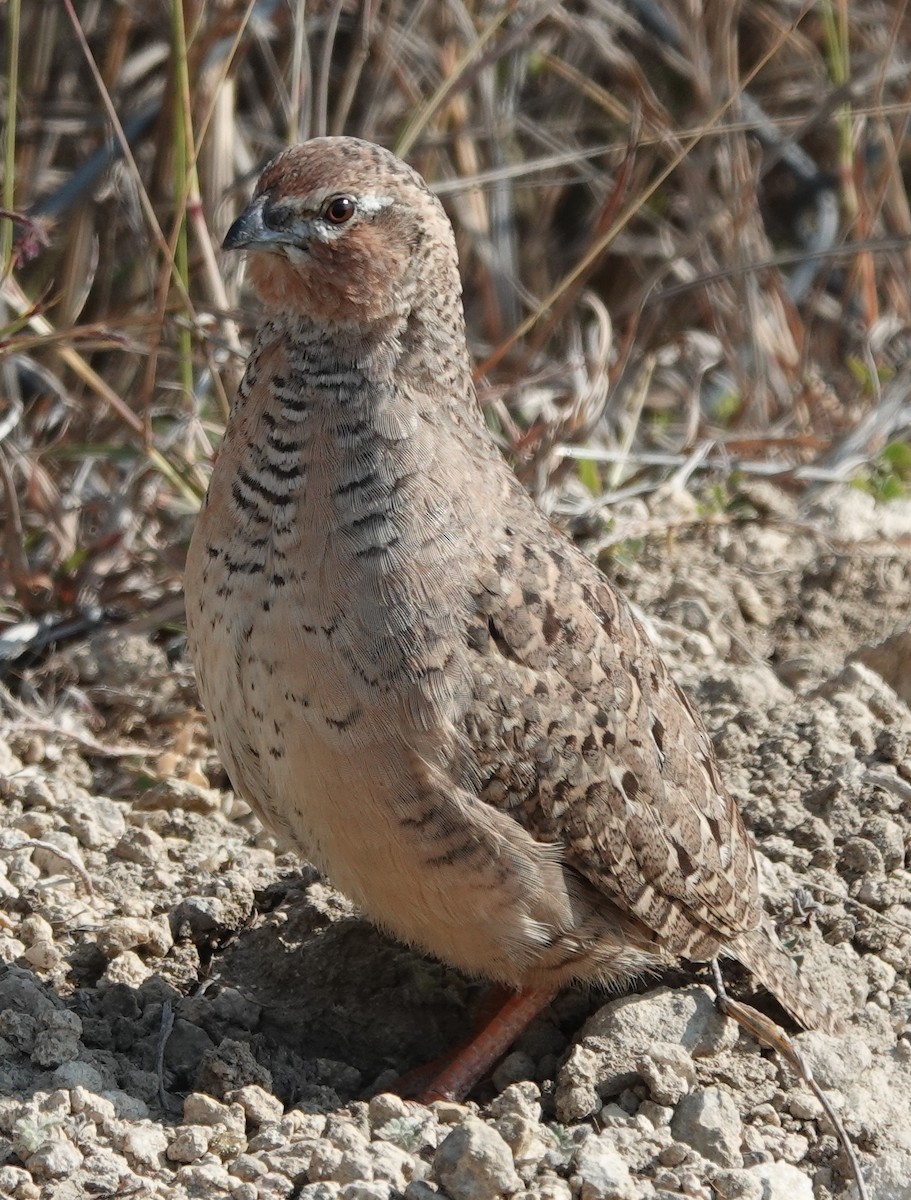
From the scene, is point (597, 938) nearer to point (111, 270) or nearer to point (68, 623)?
point (68, 623)

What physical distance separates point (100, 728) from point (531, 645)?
1.95m

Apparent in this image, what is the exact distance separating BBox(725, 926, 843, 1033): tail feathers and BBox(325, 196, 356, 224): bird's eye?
198cm

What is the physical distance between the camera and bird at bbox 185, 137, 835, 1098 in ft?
11.5

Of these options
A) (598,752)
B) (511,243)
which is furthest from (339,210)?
(511,243)

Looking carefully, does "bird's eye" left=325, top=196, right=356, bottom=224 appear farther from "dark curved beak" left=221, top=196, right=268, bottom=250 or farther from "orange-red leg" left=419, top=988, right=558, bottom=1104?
"orange-red leg" left=419, top=988, right=558, bottom=1104

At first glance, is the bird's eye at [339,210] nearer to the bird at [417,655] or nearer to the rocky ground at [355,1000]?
the bird at [417,655]

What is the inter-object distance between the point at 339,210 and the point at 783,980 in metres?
2.13

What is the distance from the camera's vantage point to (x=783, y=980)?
3.96 meters

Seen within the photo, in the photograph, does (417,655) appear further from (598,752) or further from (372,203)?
(372,203)

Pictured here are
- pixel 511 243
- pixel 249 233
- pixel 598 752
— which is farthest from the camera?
pixel 511 243

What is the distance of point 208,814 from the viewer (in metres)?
4.70

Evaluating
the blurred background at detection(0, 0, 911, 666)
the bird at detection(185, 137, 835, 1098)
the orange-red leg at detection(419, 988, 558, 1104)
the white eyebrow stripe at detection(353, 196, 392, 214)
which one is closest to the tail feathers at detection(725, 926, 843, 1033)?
the bird at detection(185, 137, 835, 1098)

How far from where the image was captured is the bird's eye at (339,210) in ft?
12.1

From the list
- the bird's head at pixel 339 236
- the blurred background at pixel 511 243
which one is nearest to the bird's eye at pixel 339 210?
the bird's head at pixel 339 236
